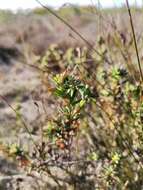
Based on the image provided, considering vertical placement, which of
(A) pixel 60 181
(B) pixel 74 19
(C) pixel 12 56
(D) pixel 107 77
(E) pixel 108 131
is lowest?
(A) pixel 60 181

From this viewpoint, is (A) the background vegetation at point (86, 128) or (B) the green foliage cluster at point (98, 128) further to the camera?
(A) the background vegetation at point (86, 128)

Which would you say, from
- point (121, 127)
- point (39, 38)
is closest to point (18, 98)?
point (121, 127)

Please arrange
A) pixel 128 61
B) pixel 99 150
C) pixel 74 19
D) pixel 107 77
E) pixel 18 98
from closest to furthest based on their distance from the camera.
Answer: pixel 128 61
pixel 107 77
pixel 99 150
pixel 18 98
pixel 74 19

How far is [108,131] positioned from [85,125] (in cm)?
27

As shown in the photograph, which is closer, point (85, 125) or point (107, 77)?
point (107, 77)

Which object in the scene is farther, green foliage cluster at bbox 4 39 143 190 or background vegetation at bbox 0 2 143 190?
background vegetation at bbox 0 2 143 190

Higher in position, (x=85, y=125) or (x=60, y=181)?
(x=85, y=125)

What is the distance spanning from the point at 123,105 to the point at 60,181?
0.48m

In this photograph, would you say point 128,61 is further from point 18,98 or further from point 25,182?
point 18,98

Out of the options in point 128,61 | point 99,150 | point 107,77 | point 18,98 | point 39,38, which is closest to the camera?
point 128,61

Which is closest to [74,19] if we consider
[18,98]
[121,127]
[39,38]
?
[39,38]

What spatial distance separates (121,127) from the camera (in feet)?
9.25

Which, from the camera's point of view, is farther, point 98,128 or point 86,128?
point 86,128

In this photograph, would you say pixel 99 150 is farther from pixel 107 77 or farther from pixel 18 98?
pixel 18 98
